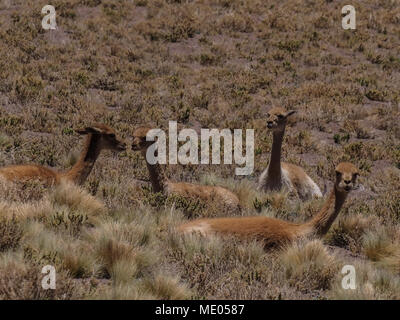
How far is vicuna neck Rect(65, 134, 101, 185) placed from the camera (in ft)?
28.4

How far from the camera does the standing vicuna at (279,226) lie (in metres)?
6.37

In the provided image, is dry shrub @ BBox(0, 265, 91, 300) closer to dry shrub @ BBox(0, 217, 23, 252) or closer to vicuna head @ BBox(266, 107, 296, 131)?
dry shrub @ BBox(0, 217, 23, 252)

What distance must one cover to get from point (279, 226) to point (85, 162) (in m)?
3.67

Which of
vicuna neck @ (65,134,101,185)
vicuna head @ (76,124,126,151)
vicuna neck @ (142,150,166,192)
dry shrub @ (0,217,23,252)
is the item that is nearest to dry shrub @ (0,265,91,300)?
dry shrub @ (0,217,23,252)

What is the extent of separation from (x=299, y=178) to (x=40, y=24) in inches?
635

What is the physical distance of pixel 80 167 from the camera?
876 cm

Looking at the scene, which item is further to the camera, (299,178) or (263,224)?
(299,178)

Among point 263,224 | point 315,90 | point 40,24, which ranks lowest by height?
point 263,224

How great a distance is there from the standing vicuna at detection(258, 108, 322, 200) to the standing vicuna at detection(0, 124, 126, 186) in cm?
295

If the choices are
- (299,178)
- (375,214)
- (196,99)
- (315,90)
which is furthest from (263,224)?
(315,90)

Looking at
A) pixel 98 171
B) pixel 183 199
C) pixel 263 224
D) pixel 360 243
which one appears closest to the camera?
pixel 263 224

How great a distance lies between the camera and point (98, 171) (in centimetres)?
1067

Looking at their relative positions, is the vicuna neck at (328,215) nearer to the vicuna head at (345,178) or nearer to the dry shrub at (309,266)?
the vicuna head at (345,178)
